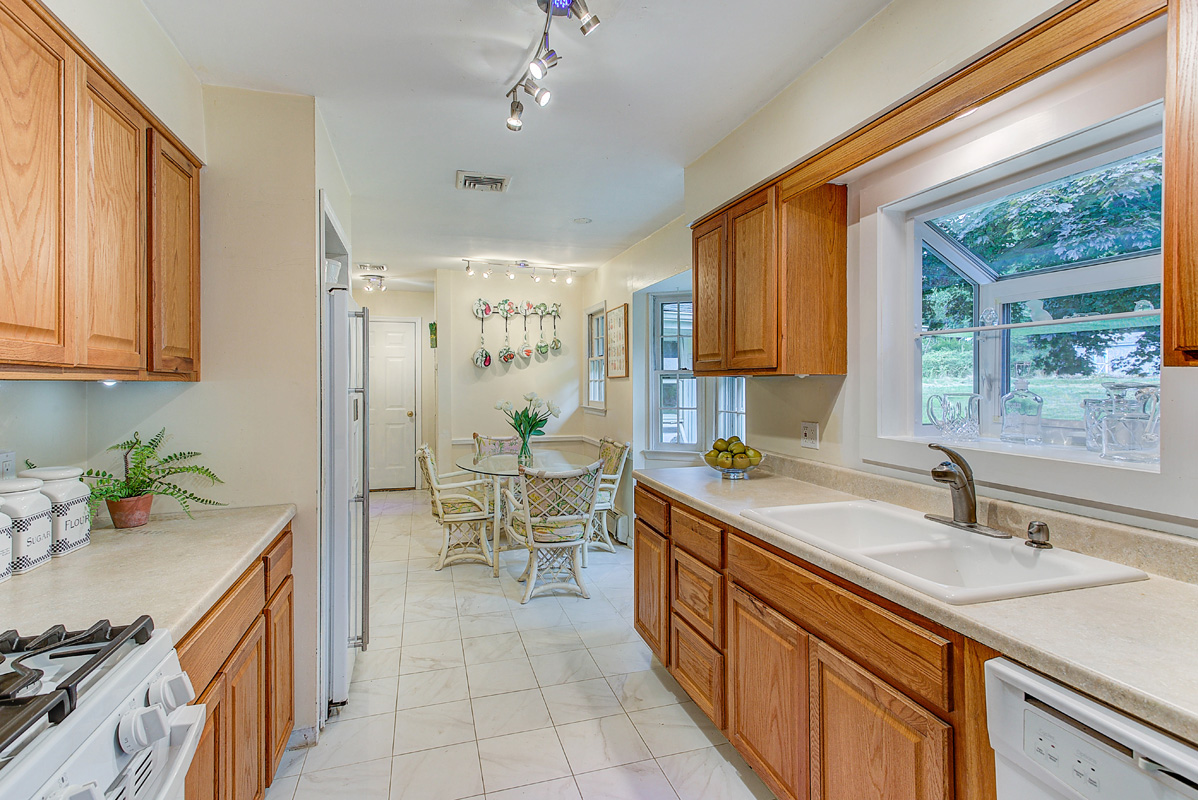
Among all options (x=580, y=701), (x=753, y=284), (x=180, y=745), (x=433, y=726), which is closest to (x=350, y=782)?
(x=433, y=726)

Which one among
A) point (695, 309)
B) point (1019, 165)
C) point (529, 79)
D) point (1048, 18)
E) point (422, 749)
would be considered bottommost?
point (422, 749)

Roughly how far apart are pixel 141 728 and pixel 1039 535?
6.09 feet

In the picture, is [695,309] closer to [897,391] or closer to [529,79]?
[897,391]

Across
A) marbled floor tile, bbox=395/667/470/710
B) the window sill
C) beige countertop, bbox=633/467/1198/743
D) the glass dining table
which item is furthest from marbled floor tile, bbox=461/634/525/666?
the window sill

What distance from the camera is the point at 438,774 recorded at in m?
1.92

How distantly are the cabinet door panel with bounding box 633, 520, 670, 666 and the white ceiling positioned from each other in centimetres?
179

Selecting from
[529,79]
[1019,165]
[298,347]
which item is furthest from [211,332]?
[1019,165]

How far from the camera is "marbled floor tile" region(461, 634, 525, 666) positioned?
273 cm

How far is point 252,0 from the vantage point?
63.9 inches

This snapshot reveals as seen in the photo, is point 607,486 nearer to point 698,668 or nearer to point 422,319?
point 698,668

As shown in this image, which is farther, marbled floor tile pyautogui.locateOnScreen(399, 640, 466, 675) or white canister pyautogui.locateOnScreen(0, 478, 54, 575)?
marbled floor tile pyautogui.locateOnScreen(399, 640, 466, 675)

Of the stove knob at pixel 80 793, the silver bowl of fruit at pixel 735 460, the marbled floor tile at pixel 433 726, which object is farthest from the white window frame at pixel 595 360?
the stove knob at pixel 80 793

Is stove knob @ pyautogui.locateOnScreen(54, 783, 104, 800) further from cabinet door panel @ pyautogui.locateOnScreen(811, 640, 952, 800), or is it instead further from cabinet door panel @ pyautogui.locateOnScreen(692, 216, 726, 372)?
cabinet door panel @ pyautogui.locateOnScreen(692, 216, 726, 372)

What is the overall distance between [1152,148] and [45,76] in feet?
8.21
